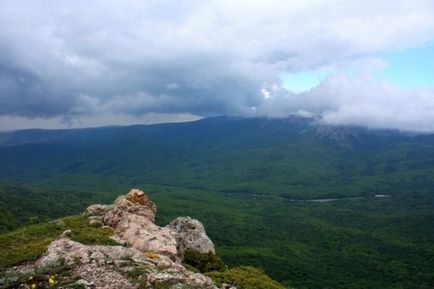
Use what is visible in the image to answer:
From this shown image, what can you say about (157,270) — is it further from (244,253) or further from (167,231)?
(244,253)

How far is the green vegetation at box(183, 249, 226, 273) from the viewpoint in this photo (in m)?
39.2

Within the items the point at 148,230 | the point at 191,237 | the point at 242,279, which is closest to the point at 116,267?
the point at 242,279

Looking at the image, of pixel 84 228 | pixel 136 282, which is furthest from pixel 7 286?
pixel 84 228

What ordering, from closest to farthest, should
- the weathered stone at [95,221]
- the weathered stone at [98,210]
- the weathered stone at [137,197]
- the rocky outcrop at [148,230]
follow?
the rocky outcrop at [148,230], the weathered stone at [95,221], the weathered stone at [137,197], the weathered stone at [98,210]

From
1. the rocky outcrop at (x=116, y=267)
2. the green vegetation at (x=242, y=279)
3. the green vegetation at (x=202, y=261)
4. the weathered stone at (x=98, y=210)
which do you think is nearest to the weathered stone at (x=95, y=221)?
the weathered stone at (x=98, y=210)

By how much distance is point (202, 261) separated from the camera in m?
40.0

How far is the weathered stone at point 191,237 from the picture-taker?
43.8 meters

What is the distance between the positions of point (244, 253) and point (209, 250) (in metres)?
149

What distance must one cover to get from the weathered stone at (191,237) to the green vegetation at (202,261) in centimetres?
99

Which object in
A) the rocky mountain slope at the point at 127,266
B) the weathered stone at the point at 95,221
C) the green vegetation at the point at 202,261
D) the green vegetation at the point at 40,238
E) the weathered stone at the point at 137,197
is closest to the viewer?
the rocky mountain slope at the point at 127,266

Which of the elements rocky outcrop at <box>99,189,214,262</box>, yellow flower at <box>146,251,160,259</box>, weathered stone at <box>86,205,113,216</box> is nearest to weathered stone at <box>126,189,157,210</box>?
rocky outcrop at <box>99,189,214,262</box>

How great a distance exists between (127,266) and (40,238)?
42.9 feet

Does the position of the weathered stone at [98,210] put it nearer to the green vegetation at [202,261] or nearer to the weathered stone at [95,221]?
the weathered stone at [95,221]

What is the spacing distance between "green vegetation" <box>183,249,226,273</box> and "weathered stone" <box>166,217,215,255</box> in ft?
3.24
